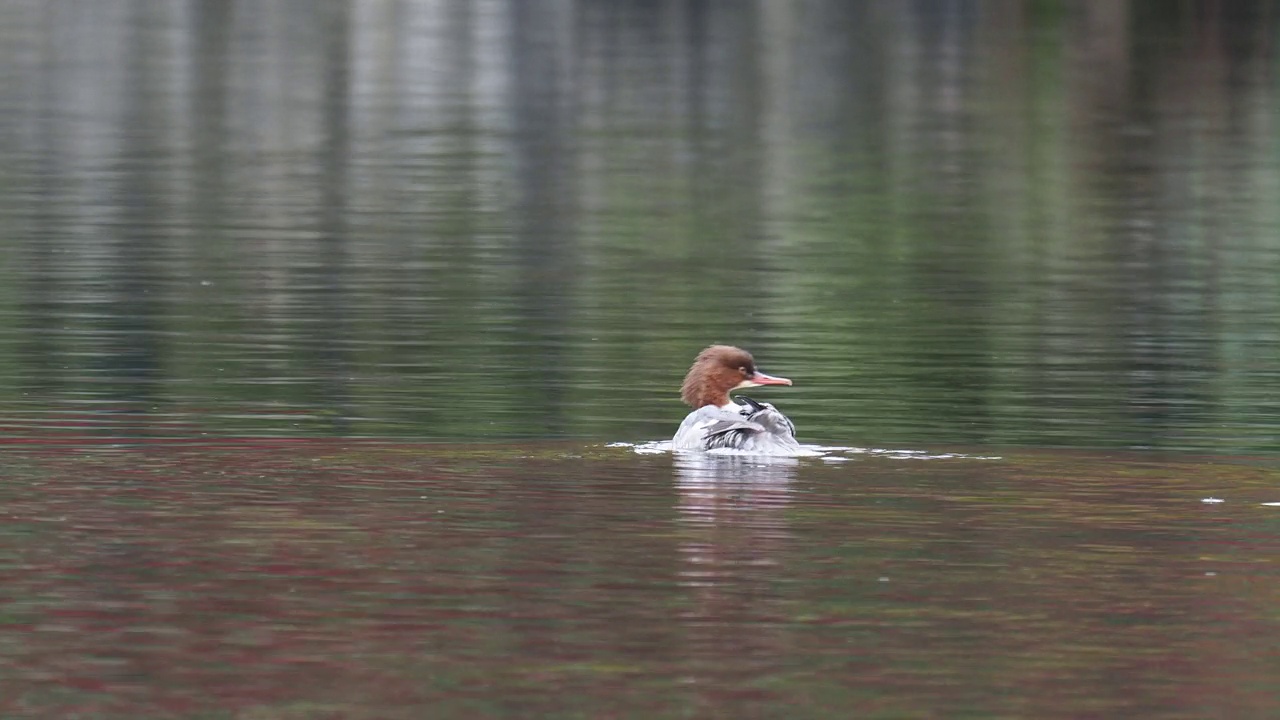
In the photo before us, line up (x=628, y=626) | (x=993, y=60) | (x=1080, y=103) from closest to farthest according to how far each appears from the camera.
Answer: (x=628, y=626)
(x=1080, y=103)
(x=993, y=60)

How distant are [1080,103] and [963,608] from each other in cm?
4773

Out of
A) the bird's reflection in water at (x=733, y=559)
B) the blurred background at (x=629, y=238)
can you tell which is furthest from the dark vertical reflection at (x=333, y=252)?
the bird's reflection in water at (x=733, y=559)

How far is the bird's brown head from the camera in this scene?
17875mm

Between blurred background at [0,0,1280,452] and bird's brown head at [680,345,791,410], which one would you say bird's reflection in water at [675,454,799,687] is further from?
blurred background at [0,0,1280,452]

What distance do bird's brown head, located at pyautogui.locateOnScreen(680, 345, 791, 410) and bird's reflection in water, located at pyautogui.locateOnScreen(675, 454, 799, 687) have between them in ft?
4.50

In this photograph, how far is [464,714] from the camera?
972 centimetres

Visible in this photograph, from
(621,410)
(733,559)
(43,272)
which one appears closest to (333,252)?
(43,272)

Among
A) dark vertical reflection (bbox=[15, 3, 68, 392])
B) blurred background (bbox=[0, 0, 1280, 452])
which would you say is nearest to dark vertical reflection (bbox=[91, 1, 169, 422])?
blurred background (bbox=[0, 0, 1280, 452])

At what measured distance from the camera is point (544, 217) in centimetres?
3481

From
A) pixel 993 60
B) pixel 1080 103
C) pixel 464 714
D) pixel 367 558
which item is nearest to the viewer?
pixel 464 714

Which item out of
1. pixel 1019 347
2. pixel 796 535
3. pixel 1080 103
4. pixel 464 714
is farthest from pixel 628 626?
pixel 1080 103

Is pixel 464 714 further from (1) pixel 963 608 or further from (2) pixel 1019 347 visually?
(2) pixel 1019 347

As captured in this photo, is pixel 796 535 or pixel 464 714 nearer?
pixel 464 714

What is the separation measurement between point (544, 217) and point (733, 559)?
22.4 metres
